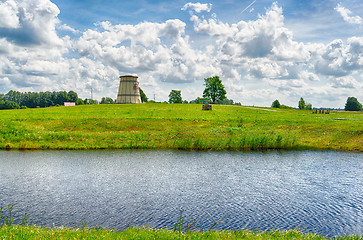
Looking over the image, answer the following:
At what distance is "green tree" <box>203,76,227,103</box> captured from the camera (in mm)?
135375

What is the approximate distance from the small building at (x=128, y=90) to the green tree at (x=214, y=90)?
33.9 meters

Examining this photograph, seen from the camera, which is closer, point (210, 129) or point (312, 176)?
point (312, 176)

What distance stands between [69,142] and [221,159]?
804 inches

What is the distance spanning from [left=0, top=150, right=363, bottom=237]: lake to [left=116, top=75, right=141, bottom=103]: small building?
10626 centimetres

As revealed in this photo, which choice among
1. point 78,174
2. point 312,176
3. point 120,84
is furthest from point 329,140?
point 120,84

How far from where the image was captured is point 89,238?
8688mm

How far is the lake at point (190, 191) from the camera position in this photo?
1245cm

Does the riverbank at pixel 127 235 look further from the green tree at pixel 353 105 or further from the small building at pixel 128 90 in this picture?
the green tree at pixel 353 105

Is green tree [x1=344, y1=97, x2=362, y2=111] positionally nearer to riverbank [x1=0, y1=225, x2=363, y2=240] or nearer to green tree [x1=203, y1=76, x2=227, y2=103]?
green tree [x1=203, y1=76, x2=227, y2=103]

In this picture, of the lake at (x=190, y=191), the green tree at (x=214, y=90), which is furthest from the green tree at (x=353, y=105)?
the lake at (x=190, y=191)

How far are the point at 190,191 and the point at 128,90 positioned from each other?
396 feet

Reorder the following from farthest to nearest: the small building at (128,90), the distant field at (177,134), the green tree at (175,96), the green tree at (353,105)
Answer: the green tree at (175,96) → the green tree at (353,105) → the small building at (128,90) → the distant field at (177,134)

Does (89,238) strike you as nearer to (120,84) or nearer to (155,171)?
(155,171)

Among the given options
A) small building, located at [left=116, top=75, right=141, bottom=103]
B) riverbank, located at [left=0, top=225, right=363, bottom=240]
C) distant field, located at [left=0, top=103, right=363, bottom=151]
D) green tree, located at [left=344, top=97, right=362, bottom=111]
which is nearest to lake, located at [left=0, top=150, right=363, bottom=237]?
riverbank, located at [left=0, top=225, right=363, bottom=240]
